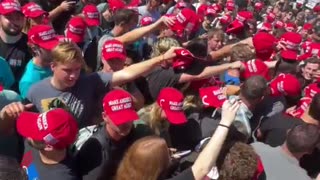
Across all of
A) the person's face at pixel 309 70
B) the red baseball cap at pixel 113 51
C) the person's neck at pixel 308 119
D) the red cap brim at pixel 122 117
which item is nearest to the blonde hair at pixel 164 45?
the red baseball cap at pixel 113 51

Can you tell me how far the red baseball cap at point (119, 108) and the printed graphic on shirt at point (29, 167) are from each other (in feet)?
2.09

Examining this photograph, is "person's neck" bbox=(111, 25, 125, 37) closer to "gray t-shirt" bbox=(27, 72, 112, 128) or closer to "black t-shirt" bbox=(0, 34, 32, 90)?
"black t-shirt" bbox=(0, 34, 32, 90)

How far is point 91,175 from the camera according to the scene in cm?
385

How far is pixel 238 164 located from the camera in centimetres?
353

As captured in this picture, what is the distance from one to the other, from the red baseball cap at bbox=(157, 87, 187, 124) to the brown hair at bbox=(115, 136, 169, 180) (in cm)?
78

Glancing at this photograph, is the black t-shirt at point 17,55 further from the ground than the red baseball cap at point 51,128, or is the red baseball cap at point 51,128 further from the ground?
the red baseball cap at point 51,128

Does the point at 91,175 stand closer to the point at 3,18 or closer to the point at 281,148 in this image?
the point at 281,148

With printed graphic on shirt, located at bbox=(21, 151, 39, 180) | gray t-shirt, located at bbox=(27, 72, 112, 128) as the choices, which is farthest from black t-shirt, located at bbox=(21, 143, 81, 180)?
gray t-shirt, located at bbox=(27, 72, 112, 128)

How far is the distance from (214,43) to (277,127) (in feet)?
8.94

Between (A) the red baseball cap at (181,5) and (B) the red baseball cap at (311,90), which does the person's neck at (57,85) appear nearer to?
(B) the red baseball cap at (311,90)

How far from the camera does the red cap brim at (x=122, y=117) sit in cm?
401

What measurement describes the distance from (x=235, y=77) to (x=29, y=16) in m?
2.29

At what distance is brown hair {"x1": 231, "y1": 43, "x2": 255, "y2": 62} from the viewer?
614 cm

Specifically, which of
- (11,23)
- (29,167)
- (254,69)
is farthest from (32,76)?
(254,69)
